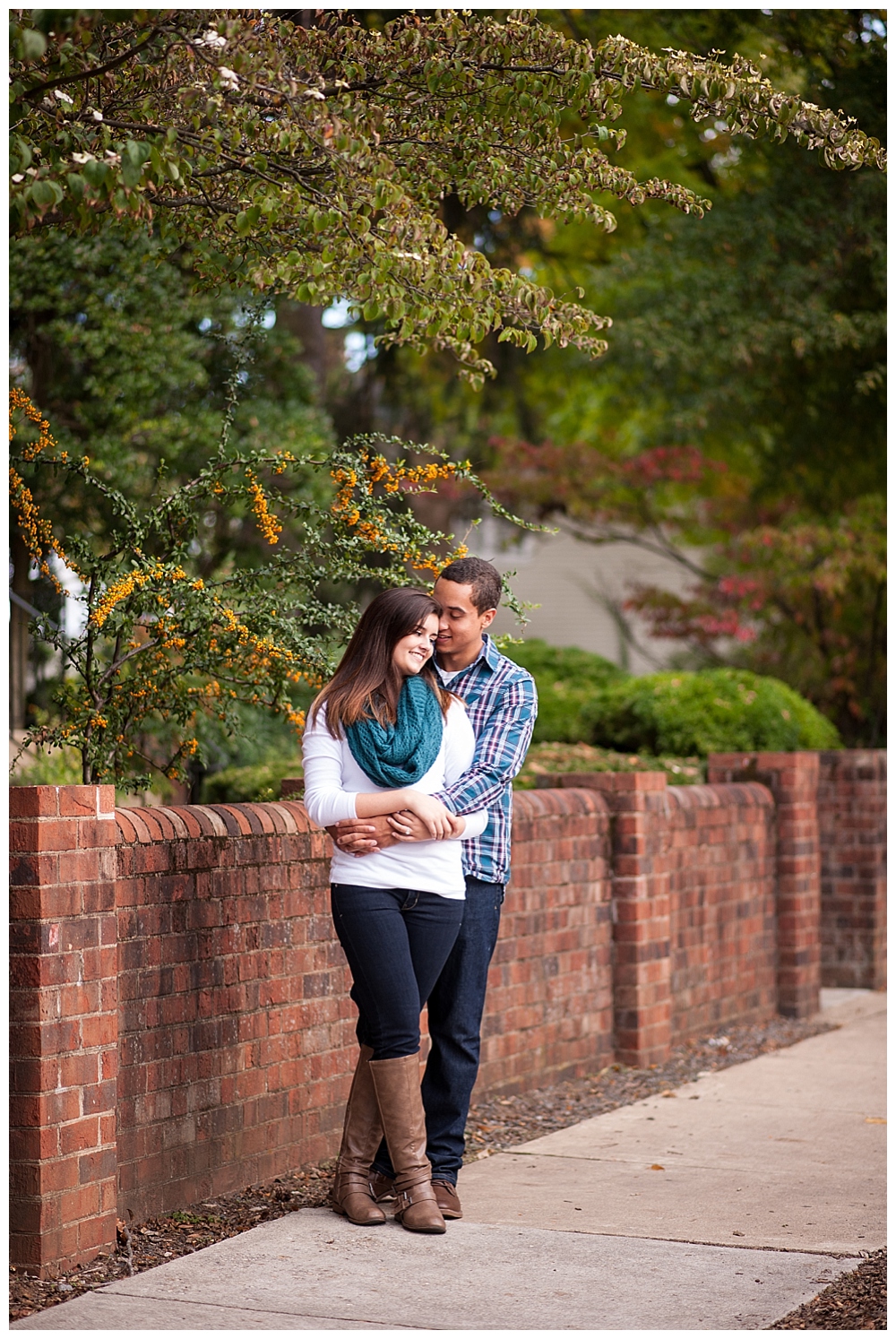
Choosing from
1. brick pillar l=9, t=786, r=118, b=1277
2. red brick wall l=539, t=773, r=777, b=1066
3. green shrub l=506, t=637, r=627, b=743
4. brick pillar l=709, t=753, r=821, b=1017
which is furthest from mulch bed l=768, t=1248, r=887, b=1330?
green shrub l=506, t=637, r=627, b=743

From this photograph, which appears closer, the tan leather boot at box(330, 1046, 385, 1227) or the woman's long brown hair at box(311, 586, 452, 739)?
the woman's long brown hair at box(311, 586, 452, 739)

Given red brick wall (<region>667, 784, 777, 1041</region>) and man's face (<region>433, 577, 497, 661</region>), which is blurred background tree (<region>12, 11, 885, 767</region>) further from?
red brick wall (<region>667, 784, 777, 1041</region>)

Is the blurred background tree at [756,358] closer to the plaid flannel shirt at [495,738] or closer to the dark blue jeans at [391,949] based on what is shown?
the plaid flannel shirt at [495,738]

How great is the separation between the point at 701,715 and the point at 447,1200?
255 inches

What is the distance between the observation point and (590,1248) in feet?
16.4

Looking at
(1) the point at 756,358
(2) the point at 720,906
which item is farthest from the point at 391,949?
(1) the point at 756,358

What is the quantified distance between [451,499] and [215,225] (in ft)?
44.9

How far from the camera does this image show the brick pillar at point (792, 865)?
33.8ft

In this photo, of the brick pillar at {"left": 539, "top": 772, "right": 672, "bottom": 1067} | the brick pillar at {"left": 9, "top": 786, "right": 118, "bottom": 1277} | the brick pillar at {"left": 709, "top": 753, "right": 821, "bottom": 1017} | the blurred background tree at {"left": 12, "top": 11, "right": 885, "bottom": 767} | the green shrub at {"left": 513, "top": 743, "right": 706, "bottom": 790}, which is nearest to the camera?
the brick pillar at {"left": 9, "top": 786, "right": 118, "bottom": 1277}

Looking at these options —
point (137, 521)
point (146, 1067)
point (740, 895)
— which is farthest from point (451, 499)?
point (146, 1067)

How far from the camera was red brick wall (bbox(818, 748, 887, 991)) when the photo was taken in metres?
11.6

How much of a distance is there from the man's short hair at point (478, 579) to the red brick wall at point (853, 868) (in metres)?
7.01

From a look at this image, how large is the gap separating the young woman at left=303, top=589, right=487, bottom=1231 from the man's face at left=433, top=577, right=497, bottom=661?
0.26 m

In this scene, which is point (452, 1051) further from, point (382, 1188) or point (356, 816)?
point (356, 816)
